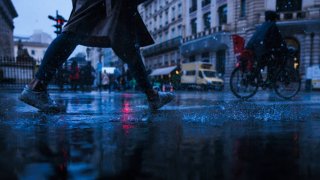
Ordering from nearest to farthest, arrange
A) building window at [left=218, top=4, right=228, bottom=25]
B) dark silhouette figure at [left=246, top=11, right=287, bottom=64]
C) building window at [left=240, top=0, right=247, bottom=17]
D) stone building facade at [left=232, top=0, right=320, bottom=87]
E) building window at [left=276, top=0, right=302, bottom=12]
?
dark silhouette figure at [left=246, top=11, right=287, bottom=64]
stone building facade at [left=232, top=0, right=320, bottom=87]
building window at [left=276, top=0, right=302, bottom=12]
building window at [left=240, top=0, right=247, bottom=17]
building window at [left=218, top=4, right=228, bottom=25]

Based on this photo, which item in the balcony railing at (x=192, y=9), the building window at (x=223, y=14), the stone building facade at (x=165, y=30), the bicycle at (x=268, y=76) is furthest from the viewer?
the stone building facade at (x=165, y=30)

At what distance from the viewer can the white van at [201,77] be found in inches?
870

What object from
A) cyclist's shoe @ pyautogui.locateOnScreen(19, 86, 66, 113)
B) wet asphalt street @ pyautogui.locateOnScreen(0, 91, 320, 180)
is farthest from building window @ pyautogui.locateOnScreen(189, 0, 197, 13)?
wet asphalt street @ pyautogui.locateOnScreen(0, 91, 320, 180)

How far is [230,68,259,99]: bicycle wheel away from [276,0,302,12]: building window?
20041mm

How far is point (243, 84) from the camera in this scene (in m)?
6.55

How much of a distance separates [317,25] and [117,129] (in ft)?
78.3

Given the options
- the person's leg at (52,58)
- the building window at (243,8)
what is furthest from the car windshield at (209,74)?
the person's leg at (52,58)

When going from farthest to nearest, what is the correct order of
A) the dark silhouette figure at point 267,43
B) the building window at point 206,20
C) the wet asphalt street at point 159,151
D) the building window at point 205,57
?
the building window at point 206,20 → the building window at point 205,57 → the dark silhouette figure at point 267,43 → the wet asphalt street at point 159,151

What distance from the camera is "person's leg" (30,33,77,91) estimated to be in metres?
2.99

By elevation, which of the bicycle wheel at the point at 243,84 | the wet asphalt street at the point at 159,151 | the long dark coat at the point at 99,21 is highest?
the long dark coat at the point at 99,21

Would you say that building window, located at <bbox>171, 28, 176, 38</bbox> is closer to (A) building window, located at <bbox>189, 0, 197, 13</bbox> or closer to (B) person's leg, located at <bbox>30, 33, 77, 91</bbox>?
(A) building window, located at <bbox>189, 0, 197, 13</bbox>

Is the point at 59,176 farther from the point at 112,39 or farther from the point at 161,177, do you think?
the point at 112,39

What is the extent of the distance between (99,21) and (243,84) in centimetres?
421

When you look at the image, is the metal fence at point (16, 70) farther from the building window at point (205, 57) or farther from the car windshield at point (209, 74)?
the building window at point (205, 57)
